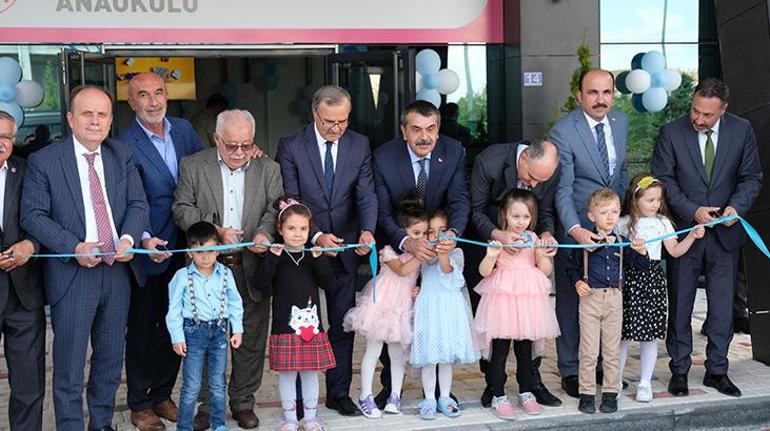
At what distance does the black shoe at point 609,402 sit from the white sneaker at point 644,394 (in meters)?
0.22

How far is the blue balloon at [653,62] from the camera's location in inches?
379

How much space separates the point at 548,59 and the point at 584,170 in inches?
152

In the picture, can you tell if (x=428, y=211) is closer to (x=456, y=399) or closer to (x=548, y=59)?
(x=456, y=399)

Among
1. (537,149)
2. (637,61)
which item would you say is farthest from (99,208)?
(637,61)

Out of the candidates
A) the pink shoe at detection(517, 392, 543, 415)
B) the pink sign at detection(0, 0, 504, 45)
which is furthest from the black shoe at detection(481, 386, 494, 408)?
the pink sign at detection(0, 0, 504, 45)

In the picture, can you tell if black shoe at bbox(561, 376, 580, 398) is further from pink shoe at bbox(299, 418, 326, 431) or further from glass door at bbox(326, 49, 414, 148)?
glass door at bbox(326, 49, 414, 148)

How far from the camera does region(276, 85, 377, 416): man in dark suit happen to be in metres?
5.29

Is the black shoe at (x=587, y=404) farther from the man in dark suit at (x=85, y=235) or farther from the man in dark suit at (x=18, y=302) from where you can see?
the man in dark suit at (x=18, y=302)

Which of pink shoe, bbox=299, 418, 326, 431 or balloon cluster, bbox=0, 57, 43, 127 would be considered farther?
balloon cluster, bbox=0, 57, 43, 127


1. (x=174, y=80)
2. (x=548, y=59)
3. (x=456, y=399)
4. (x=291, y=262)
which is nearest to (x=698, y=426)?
(x=456, y=399)

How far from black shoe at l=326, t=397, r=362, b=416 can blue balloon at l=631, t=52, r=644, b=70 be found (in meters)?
5.70

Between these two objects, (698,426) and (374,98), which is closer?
(698,426)

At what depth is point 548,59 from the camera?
9305mm

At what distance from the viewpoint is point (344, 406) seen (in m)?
5.43
